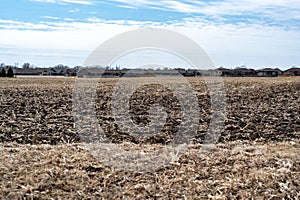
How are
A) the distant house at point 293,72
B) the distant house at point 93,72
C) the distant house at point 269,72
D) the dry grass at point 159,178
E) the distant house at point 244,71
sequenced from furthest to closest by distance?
the distant house at point 293,72 < the distant house at point 269,72 < the distant house at point 244,71 < the distant house at point 93,72 < the dry grass at point 159,178

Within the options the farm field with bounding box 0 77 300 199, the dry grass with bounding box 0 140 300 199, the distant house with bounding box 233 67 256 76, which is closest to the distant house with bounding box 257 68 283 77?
the distant house with bounding box 233 67 256 76

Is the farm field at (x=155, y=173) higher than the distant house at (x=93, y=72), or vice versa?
the distant house at (x=93, y=72)

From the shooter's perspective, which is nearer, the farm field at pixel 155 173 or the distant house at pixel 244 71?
the farm field at pixel 155 173

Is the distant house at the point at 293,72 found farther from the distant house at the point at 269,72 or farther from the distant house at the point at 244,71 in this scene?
the distant house at the point at 244,71

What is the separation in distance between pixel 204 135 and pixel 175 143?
1615mm

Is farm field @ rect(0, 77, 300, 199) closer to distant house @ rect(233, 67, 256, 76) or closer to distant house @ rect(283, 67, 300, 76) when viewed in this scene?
distant house @ rect(233, 67, 256, 76)

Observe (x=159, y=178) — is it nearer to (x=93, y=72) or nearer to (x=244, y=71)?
(x=93, y=72)

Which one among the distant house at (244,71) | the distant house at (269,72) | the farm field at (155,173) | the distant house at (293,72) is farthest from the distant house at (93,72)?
the distant house at (293,72)

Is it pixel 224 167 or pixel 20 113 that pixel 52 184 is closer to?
pixel 224 167

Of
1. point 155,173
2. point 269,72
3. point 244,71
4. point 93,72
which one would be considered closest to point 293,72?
point 269,72

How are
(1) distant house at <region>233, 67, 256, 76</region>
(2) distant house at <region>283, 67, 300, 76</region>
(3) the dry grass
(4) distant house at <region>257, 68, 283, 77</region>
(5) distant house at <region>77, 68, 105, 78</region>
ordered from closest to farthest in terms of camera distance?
(3) the dry grass < (5) distant house at <region>77, 68, 105, 78</region> < (1) distant house at <region>233, 67, 256, 76</region> < (4) distant house at <region>257, 68, 283, 77</region> < (2) distant house at <region>283, 67, 300, 76</region>

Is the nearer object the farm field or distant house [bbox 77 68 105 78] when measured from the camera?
the farm field

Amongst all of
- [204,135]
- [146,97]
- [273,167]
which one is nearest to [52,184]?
[273,167]

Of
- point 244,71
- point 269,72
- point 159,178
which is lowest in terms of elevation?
point 159,178
